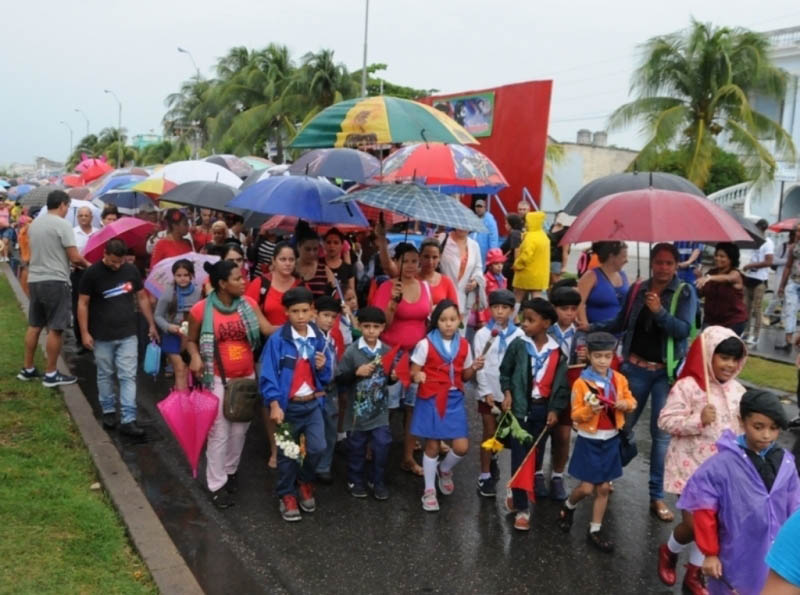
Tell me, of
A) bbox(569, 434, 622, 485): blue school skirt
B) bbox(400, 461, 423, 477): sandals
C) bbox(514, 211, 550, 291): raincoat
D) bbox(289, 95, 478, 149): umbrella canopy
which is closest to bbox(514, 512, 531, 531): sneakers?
bbox(569, 434, 622, 485): blue school skirt

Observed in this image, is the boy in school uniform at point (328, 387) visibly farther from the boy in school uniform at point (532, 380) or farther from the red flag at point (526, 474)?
the red flag at point (526, 474)

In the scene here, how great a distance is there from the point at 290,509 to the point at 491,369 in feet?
5.73

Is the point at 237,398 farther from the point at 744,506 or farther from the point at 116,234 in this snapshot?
the point at 744,506

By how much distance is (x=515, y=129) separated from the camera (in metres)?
15.2

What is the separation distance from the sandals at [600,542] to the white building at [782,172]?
24.8 meters

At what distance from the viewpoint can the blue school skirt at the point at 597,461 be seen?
4.66 meters

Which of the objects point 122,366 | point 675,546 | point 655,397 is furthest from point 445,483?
point 122,366

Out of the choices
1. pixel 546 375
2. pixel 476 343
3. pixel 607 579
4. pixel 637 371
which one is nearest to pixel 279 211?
pixel 476 343

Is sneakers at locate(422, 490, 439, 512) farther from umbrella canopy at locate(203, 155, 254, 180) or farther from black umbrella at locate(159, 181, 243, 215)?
umbrella canopy at locate(203, 155, 254, 180)

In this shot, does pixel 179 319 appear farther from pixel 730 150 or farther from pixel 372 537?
pixel 730 150

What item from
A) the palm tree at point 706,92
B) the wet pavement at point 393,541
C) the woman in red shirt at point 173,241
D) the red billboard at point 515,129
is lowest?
the wet pavement at point 393,541

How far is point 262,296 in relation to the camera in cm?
585

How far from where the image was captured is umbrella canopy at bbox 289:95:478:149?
231 inches

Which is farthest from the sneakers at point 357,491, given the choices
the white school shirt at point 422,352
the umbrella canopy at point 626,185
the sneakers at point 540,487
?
the umbrella canopy at point 626,185
